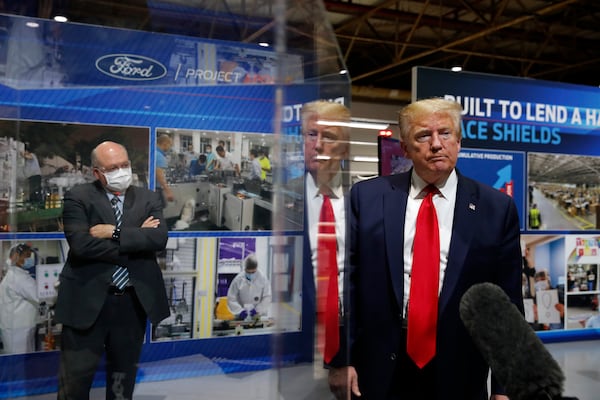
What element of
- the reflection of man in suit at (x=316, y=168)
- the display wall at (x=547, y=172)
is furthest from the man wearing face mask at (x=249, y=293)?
the display wall at (x=547, y=172)

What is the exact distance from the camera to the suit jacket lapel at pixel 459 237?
1.84 metres

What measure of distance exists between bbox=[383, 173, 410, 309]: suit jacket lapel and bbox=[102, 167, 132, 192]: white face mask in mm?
928

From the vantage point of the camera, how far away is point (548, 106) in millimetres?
4840

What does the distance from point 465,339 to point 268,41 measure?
3.81 feet

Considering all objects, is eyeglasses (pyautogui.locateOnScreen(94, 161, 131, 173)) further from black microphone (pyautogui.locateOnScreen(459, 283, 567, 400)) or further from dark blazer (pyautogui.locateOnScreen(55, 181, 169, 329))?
black microphone (pyautogui.locateOnScreen(459, 283, 567, 400))

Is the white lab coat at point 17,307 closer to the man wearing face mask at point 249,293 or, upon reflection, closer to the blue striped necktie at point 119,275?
the blue striped necktie at point 119,275

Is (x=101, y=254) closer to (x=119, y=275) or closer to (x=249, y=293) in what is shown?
(x=119, y=275)

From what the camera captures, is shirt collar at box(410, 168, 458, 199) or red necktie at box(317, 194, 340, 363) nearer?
red necktie at box(317, 194, 340, 363)

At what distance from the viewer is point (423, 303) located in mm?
1841

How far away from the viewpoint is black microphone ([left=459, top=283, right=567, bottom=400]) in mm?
618

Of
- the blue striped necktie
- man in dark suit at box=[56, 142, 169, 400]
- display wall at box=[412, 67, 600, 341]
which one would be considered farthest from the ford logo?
display wall at box=[412, 67, 600, 341]

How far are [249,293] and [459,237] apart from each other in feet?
2.74

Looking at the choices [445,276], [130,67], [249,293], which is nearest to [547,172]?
[445,276]

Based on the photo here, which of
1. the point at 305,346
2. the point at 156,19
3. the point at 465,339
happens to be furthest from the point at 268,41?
the point at 465,339
